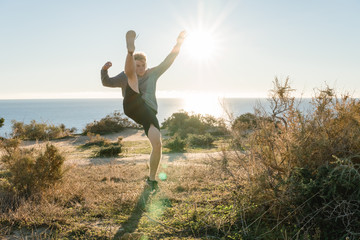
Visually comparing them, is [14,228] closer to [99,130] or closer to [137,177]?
[137,177]

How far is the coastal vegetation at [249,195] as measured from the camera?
3018 mm

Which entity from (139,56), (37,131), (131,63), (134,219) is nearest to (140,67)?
(139,56)

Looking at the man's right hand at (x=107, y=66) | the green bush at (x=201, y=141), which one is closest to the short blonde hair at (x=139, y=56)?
the man's right hand at (x=107, y=66)

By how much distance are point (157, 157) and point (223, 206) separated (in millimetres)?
1517

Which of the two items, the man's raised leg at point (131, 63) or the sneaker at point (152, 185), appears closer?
the man's raised leg at point (131, 63)

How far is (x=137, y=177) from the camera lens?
646cm

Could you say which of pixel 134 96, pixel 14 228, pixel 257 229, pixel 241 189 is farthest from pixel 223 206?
pixel 14 228

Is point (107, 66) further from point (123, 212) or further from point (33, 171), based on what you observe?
point (123, 212)

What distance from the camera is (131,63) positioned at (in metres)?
4.60

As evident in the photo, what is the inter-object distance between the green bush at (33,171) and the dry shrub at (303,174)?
105 inches

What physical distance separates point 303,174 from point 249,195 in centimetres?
73

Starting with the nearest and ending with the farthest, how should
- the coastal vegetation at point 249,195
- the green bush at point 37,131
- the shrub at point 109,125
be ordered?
1. the coastal vegetation at point 249,195
2. the green bush at point 37,131
3. the shrub at point 109,125

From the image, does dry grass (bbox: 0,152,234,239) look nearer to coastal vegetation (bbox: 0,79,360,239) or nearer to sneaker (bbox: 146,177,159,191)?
coastal vegetation (bbox: 0,79,360,239)

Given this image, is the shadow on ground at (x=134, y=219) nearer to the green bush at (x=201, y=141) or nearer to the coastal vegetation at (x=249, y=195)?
the coastal vegetation at (x=249, y=195)
